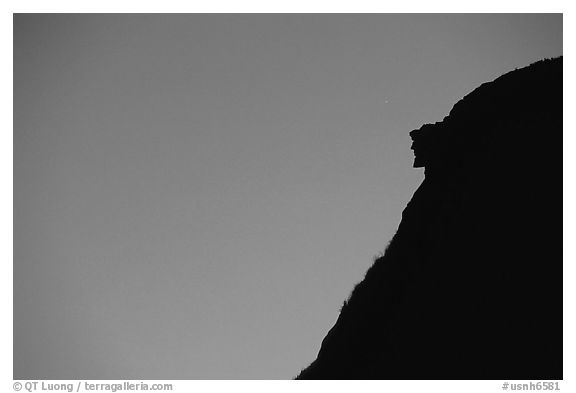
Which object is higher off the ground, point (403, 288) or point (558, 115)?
point (558, 115)

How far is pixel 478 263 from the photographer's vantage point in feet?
43.2

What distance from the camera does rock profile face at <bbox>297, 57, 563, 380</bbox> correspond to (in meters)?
11.5

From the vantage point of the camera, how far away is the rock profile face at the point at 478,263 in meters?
11.5

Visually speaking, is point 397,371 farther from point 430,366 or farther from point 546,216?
point 546,216

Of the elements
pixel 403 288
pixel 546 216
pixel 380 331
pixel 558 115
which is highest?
pixel 558 115

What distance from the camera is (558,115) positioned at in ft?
45.5

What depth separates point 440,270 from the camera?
14133 mm

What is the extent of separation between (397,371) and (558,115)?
1042cm
